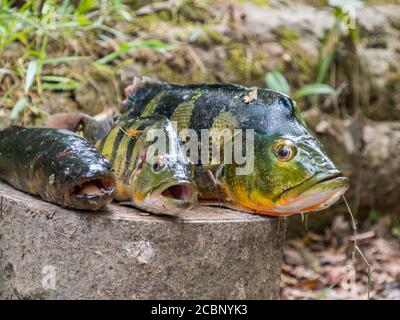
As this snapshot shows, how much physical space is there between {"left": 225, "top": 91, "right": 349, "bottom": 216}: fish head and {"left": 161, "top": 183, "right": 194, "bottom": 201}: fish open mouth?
0.22 m

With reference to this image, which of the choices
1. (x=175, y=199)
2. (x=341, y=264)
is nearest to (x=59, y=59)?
(x=175, y=199)

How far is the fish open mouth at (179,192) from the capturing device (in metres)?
2.11

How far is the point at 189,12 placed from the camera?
4.45 m

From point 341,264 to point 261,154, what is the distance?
216 cm

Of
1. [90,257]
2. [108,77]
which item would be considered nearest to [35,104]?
[108,77]

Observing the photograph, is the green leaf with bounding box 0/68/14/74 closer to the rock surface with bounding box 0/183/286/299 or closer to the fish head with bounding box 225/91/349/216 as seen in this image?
the rock surface with bounding box 0/183/286/299

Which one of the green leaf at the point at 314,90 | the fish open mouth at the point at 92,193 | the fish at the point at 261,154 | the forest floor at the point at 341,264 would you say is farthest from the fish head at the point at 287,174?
the green leaf at the point at 314,90

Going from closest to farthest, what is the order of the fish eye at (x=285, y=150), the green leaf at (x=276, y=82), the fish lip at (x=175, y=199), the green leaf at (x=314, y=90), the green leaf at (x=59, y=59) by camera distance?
the fish lip at (x=175, y=199) < the fish eye at (x=285, y=150) < the green leaf at (x=59, y=59) < the green leaf at (x=276, y=82) < the green leaf at (x=314, y=90)

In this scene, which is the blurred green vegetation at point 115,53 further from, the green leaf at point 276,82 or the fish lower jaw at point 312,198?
the fish lower jaw at point 312,198

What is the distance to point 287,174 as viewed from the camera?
2.16 m

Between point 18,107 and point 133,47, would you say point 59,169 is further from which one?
point 133,47

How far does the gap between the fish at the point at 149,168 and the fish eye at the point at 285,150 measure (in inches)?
11.7

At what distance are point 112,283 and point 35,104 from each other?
1717 mm

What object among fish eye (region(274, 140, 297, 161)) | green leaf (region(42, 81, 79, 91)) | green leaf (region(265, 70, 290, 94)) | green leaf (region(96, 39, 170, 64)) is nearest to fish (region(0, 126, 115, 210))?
fish eye (region(274, 140, 297, 161))
